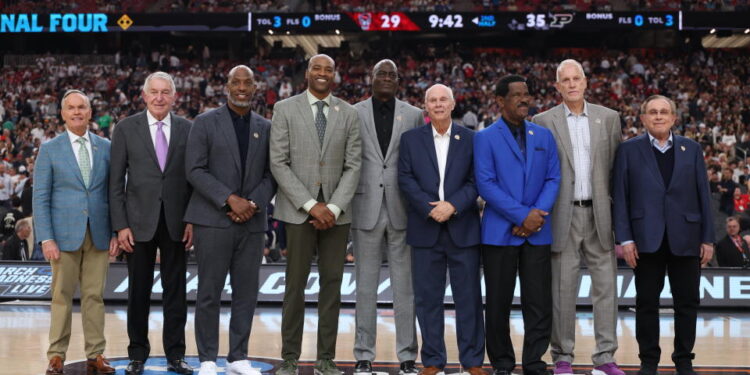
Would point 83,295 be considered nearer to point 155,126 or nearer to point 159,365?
point 159,365

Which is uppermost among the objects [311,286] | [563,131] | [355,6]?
[355,6]

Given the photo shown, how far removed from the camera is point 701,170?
6168 millimetres

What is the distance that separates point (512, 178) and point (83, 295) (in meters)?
3.02

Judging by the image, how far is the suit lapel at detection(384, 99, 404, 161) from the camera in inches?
244

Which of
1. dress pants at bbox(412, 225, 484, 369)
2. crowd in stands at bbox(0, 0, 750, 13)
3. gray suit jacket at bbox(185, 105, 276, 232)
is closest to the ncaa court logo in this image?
gray suit jacket at bbox(185, 105, 276, 232)

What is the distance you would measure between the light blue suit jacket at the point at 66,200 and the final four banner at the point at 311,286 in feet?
13.0

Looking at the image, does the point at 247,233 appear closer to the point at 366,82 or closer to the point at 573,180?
the point at 573,180

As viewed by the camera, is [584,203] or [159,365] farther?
[159,365]

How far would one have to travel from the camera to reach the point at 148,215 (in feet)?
20.3

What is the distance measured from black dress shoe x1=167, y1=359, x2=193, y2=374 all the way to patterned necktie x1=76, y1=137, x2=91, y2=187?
134 cm

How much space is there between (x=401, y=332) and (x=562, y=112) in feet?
6.03

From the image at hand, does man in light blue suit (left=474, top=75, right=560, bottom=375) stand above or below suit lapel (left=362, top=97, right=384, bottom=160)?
below

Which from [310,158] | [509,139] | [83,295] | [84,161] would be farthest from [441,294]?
[84,161]

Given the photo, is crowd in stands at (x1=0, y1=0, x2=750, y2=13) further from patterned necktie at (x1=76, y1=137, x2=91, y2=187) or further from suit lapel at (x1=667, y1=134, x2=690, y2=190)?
patterned necktie at (x1=76, y1=137, x2=91, y2=187)
